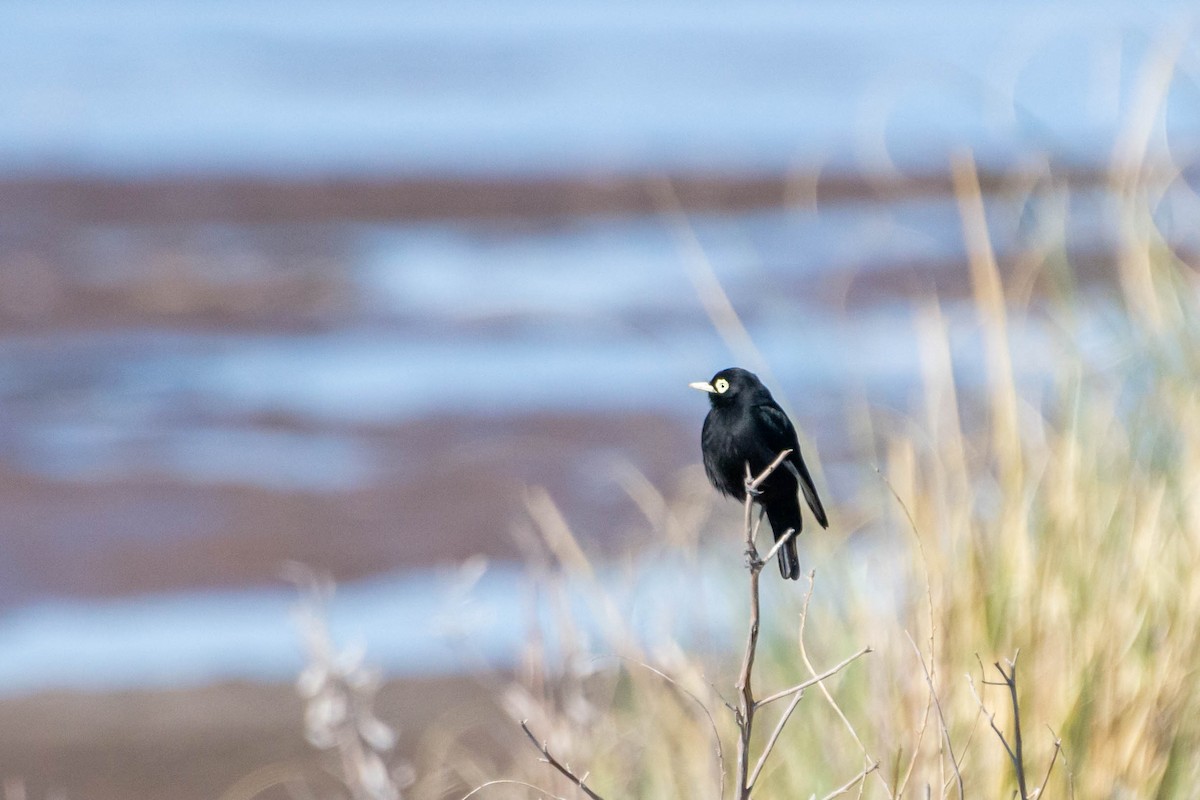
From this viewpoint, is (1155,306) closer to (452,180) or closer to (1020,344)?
(1020,344)

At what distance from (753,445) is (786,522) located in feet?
0.55

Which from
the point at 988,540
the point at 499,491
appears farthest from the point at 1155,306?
the point at 499,491

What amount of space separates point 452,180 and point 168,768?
334 inches

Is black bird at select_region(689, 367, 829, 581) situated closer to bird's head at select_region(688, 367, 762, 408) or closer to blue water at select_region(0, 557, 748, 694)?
bird's head at select_region(688, 367, 762, 408)

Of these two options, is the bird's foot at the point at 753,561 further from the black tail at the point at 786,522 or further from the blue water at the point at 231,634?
the blue water at the point at 231,634

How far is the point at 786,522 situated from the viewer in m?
1.71

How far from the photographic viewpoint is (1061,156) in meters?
3.50

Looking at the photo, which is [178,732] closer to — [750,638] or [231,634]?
[231,634]

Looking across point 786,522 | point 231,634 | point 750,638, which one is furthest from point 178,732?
point 750,638

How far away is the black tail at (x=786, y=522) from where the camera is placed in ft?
5.36

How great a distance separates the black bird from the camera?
1544mm

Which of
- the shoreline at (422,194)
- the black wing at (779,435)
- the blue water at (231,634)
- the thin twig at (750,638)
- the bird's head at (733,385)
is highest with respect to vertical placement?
the shoreline at (422,194)

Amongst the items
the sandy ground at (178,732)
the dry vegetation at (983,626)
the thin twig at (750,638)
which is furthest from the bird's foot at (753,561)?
the sandy ground at (178,732)

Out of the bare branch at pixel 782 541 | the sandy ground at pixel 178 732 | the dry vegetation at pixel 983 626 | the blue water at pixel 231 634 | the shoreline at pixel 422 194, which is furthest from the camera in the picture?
the shoreline at pixel 422 194
